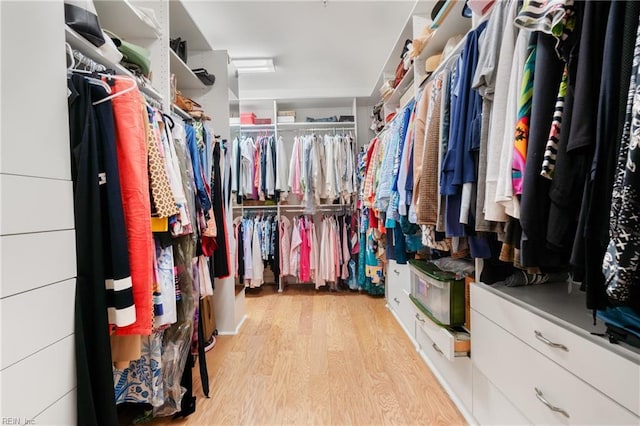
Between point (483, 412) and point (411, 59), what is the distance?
1.98 meters

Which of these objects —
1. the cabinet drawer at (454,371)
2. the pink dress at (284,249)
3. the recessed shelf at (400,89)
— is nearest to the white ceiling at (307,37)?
the recessed shelf at (400,89)

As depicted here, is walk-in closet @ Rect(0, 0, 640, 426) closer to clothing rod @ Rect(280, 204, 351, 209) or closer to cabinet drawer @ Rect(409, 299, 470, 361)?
cabinet drawer @ Rect(409, 299, 470, 361)

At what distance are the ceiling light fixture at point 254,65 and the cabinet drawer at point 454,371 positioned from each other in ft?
9.26

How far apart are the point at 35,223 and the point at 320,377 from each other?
5.03 feet

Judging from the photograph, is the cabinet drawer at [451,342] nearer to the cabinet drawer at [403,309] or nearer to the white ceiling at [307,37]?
the cabinet drawer at [403,309]

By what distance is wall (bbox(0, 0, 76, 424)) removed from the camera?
615 millimetres

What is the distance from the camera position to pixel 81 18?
3.01ft

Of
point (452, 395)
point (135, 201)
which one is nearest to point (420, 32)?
point (135, 201)

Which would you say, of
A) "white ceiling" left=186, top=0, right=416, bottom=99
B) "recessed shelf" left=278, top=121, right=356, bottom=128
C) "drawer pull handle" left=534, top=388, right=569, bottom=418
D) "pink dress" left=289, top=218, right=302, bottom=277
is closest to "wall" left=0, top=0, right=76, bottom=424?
"drawer pull handle" left=534, top=388, right=569, bottom=418

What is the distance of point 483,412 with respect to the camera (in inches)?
45.4

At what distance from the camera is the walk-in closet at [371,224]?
0.59m

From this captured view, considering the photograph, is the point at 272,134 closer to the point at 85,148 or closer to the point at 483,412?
the point at 85,148

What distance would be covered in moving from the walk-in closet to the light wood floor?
0.01 metres

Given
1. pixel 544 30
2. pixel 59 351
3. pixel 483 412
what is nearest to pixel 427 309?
pixel 483 412
